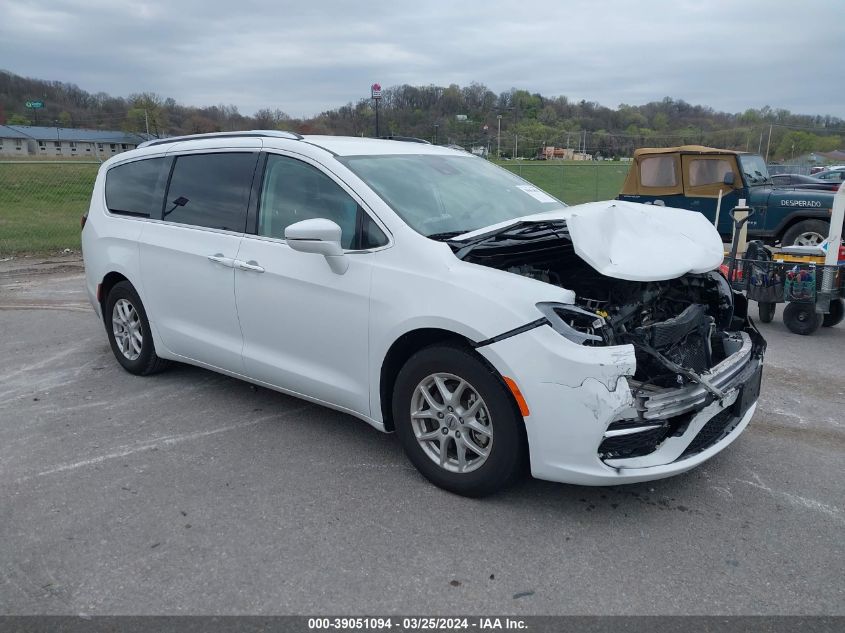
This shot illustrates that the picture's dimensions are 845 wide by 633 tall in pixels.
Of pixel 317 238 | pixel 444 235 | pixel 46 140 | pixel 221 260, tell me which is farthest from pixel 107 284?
pixel 46 140

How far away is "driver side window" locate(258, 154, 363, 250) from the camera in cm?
386

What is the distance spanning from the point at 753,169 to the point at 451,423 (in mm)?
11400

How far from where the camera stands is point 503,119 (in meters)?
42.9

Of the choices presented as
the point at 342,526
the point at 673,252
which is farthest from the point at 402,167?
the point at 342,526

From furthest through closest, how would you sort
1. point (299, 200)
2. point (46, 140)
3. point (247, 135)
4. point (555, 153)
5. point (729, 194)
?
point (46, 140)
point (555, 153)
point (729, 194)
point (247, 135)
point (299, 200)

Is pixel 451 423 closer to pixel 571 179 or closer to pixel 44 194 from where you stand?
pixel 44 194

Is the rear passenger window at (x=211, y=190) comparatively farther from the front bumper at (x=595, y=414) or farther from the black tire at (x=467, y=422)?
the front bumper at (x=595, y=414)

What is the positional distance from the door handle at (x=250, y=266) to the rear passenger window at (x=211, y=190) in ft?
0.83

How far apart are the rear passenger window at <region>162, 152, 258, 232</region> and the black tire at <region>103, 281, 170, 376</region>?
0.76 metres

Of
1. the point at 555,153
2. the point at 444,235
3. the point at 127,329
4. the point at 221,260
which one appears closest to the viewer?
the point at 444,235

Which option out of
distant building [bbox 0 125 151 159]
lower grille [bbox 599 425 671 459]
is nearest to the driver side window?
lower grille [bbox 599 425 671 459]

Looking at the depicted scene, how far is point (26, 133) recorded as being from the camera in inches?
2557

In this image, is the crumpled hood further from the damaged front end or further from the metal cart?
the metal cart

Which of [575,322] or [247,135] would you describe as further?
[247,135]
